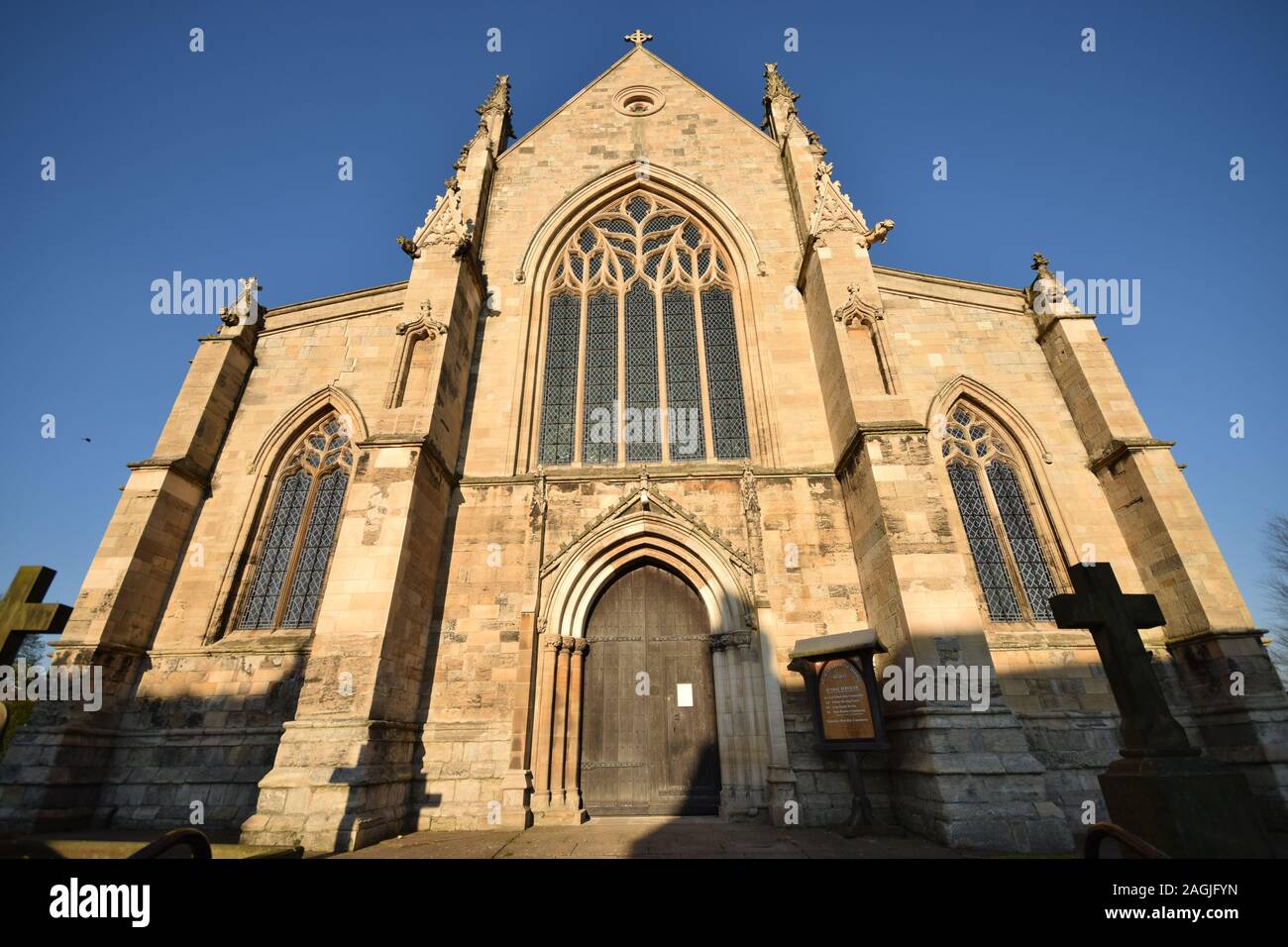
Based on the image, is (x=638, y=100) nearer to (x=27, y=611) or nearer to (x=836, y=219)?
(x=836, y=219)

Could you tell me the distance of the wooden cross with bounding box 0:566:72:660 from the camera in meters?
4.39

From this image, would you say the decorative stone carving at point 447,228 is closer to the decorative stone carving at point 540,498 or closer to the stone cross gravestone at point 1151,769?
the decorative stone carving at point 540,498

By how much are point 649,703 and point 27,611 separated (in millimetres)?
7341

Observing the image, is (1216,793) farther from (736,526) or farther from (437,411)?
(437,411)

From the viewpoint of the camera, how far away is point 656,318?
12164 millimetres

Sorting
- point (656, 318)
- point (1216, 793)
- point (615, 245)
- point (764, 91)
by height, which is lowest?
point (1216, 793)

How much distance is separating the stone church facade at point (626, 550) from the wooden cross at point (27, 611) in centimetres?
283

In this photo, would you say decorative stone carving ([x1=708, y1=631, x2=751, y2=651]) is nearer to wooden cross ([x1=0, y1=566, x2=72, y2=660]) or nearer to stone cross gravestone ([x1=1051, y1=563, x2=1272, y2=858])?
stone cross gravestone ([x1=1051, y1=563, x2=1272, y2=858])

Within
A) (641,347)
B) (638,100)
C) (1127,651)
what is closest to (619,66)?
(638,100)

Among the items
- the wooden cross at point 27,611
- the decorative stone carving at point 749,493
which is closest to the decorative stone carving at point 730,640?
the decorative stone carving at point 749,493
